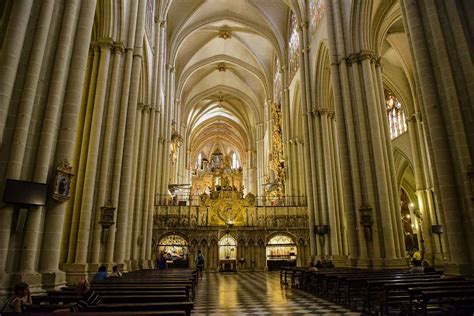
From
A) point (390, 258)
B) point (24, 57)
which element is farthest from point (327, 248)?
point (24, 57)

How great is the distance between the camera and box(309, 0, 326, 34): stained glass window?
19.5 meters

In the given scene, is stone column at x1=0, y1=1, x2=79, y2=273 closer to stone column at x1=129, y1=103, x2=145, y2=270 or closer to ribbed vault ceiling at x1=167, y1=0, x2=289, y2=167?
stone column at x1=129, y1=103, x2=145, y2=270

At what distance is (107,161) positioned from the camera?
1167cm

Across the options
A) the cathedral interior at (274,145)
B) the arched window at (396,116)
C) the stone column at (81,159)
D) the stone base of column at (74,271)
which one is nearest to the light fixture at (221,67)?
the cathedral interior at (274,145)

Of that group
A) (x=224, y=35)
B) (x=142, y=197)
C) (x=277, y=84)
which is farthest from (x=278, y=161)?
(x=142, y=197)

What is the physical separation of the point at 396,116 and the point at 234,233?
16.0 metres

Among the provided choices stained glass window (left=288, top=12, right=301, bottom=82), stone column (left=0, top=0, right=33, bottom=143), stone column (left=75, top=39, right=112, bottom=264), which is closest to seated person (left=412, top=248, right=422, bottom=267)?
stone column (left=75, top=39, right=112, bottom=264)

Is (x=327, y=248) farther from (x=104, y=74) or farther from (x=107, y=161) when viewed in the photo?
(x=104, y=74)

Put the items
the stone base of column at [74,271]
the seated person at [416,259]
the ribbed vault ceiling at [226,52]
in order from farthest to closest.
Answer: the ribbed vault ceiling at [226,52], the seated person at [416,259], the stone base of column at [74,271]

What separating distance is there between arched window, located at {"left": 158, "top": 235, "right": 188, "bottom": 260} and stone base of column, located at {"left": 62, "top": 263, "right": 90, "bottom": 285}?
13.4m

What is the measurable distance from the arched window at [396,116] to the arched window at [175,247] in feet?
60.3

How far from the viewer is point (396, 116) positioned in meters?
27.4

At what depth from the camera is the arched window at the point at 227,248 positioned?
2333cm

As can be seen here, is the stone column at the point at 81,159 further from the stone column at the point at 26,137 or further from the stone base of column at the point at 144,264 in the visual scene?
the stone base of column at the point at 144,264
